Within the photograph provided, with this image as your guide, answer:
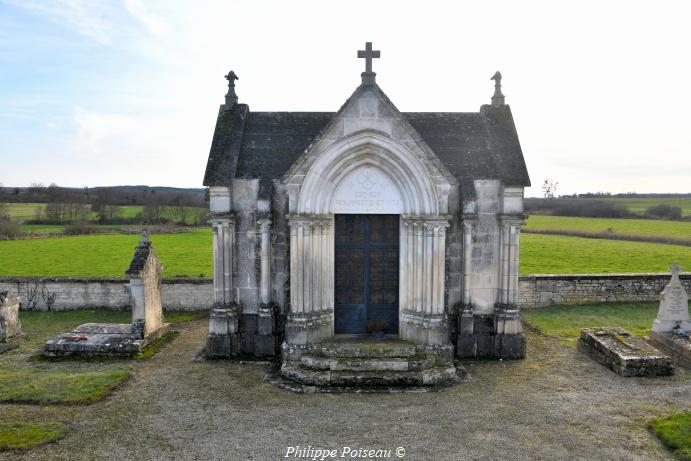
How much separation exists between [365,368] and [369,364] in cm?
12

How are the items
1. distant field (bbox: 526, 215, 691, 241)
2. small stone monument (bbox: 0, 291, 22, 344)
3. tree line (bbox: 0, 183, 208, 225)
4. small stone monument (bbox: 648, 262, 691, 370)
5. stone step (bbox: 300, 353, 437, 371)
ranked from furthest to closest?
tree line (bbox: 0, 183, 208, 225)
distant field (bbox: 526, 215, 691, 241)
small stone monument (bbox: 0, 291, 22, 344)
small stone monument (bbox: 648, 262, 691, 370)
stone step (bbox: 300, 353, 437, 371)

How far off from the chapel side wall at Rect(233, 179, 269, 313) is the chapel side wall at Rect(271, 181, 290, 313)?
15.5 inches

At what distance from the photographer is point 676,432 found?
26.2 ft

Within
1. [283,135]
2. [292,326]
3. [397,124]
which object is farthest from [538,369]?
[283,135]

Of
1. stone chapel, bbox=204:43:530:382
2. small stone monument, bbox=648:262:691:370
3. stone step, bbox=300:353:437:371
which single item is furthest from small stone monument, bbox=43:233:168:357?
small stone monument, bbox=648:262:691:370

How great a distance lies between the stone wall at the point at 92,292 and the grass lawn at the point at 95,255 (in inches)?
165

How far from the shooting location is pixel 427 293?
11281 millimetres

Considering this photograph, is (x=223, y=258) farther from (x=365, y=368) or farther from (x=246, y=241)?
(x=365, y=368)

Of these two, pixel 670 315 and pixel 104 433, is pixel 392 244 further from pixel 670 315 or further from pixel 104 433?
pixel 670 315

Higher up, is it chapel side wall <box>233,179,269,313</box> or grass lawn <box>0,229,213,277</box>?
chapel side wall <box>233,179,269,313</box>

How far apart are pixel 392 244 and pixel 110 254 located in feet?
78.6

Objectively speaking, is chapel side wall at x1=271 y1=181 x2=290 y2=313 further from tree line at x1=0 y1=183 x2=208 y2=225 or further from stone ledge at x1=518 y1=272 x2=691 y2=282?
tree line at x1=0 y1=183 x2=208 y2=225

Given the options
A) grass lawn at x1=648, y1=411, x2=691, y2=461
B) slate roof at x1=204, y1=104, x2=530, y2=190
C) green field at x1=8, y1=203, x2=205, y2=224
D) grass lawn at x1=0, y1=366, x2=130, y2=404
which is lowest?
grass lawn at x1=648, y1=411, x2=691, y2=461

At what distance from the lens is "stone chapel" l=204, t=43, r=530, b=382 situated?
11062 mm
